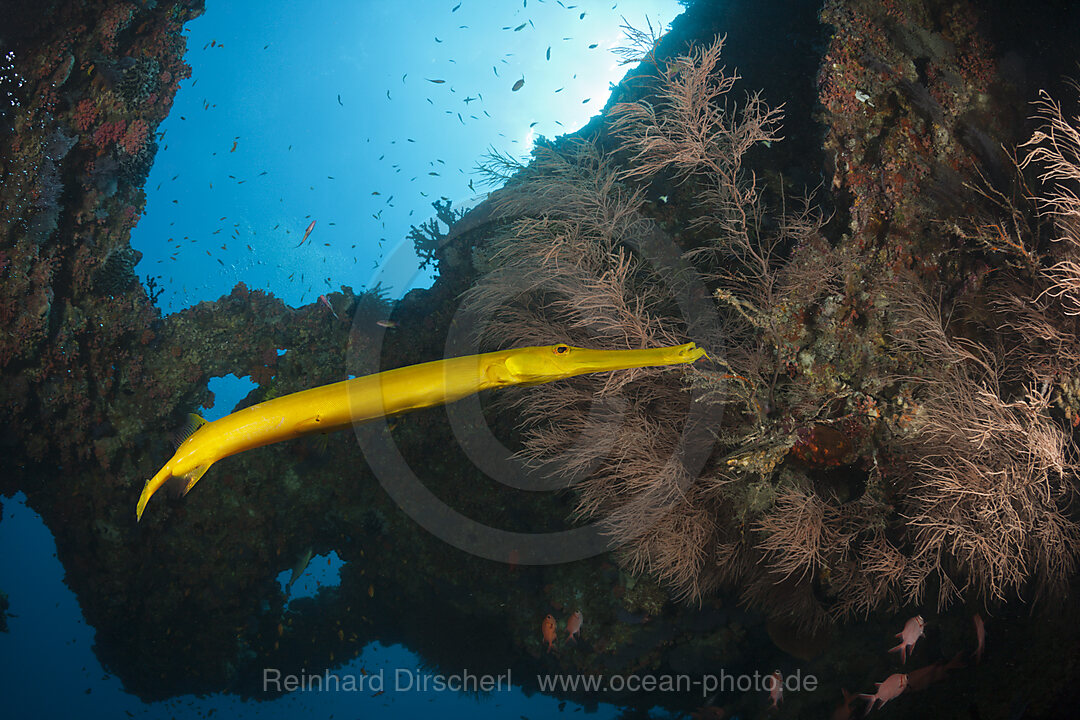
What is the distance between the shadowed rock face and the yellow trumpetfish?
141 inches

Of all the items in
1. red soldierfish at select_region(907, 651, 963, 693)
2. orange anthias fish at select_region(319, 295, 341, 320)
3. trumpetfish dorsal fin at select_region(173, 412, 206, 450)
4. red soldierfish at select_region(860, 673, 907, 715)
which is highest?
orange anthias fish at select_region(319, 295, 341, 320)

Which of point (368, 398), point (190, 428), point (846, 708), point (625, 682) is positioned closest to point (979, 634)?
point (846, 708)

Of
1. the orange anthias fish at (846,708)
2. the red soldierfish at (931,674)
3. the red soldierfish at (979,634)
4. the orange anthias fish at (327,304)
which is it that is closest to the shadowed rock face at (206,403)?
the orange anthias fish at (327,304)

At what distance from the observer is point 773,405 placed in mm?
3900

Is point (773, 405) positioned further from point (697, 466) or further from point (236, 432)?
point (236, 432)

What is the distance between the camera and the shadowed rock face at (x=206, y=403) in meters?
5.66

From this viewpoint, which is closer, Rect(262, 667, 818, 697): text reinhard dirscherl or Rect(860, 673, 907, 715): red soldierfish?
Rect(860, 673, 907, 715): red soldierfish

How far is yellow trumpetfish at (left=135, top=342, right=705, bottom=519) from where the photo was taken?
6.74ft

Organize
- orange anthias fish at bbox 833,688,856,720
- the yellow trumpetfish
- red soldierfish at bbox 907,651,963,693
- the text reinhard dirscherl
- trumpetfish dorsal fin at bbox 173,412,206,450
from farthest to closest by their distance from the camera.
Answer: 1. the text reinhard dirscherl
2. orange anthias fish at bbox 833,688,856,720
3. red soldierfish at bbox 907,651,963,693
4. trumpetfish dorsal fin at bbox 173,412,206,450
5. the yellow trumpetfish

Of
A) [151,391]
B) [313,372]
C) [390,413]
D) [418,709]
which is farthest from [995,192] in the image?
[418,709]

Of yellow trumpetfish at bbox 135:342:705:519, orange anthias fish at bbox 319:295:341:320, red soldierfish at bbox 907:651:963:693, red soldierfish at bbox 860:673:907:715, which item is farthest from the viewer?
orange anthias fish at bbox 319:295:341:320

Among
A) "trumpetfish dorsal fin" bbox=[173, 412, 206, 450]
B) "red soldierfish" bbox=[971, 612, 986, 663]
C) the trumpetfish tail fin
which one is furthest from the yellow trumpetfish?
"red soldierfish" bbox=[971, 612, 986, 663]

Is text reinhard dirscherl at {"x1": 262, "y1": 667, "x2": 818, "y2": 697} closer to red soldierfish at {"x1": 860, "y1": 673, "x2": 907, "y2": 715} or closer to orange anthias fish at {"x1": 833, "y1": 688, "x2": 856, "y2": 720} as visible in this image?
orange anthias fish at {"x1": 833, "y1": 688, "x2": 856, "y2": 720}

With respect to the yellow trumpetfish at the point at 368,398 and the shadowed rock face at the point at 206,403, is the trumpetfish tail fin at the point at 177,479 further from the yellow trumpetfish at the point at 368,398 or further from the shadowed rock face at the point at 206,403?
the shadowed rock face at the point at 206,403
